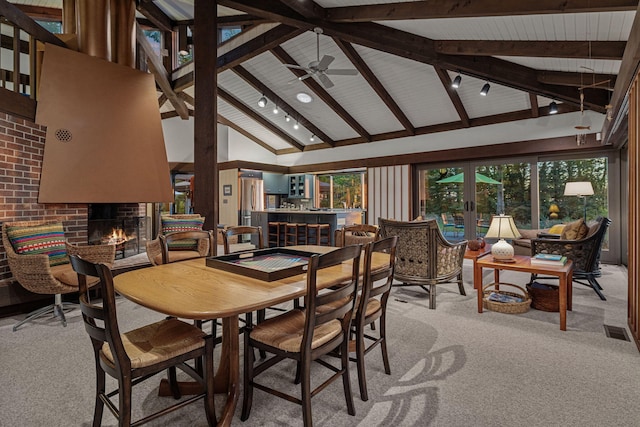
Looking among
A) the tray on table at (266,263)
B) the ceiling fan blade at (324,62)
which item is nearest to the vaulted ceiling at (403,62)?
the ceiling fan blade at (324,62)

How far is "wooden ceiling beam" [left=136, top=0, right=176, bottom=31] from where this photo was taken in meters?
5.66

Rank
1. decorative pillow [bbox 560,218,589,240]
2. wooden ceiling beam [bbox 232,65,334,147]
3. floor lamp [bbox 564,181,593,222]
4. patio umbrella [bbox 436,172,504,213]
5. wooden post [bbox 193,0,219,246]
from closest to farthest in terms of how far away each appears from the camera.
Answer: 1. decorative pillow [bbox 560,218,589,240]
2. wooden post [bbox 193,0,219,246]
3. floor lamp [bbox 564,181,593,222]
4. patio umbrella [bbox 436,172,504,213]
5. wooden ceiling beam [bbox 232,65,334,147]

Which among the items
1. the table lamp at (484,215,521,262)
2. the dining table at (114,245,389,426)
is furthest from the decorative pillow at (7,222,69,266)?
the table lamp at (484,215,521,262)

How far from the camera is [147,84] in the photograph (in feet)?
14.8

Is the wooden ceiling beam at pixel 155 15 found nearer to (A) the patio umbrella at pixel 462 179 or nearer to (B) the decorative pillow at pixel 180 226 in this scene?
(B) the decorative pillow at pixel 180 226

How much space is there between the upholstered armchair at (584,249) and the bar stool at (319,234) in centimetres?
419

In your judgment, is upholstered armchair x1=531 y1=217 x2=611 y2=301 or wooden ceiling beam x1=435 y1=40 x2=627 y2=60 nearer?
wooden ceiling beam x1=435 y1=40 x2=627 y2=60

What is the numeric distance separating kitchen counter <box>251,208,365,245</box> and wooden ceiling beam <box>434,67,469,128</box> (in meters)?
3.21

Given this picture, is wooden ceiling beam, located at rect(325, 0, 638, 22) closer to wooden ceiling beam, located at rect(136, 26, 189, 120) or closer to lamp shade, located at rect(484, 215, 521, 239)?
lamp shade, located at rect(484, 215, 521, 239)

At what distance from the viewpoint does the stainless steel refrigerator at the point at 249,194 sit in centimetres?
966

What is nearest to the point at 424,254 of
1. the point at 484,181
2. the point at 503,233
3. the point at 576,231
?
the point at 503,233

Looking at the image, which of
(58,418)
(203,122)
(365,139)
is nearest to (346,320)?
(58,418)

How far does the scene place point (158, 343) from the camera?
163 cm

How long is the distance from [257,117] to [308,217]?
3591 millimetres
